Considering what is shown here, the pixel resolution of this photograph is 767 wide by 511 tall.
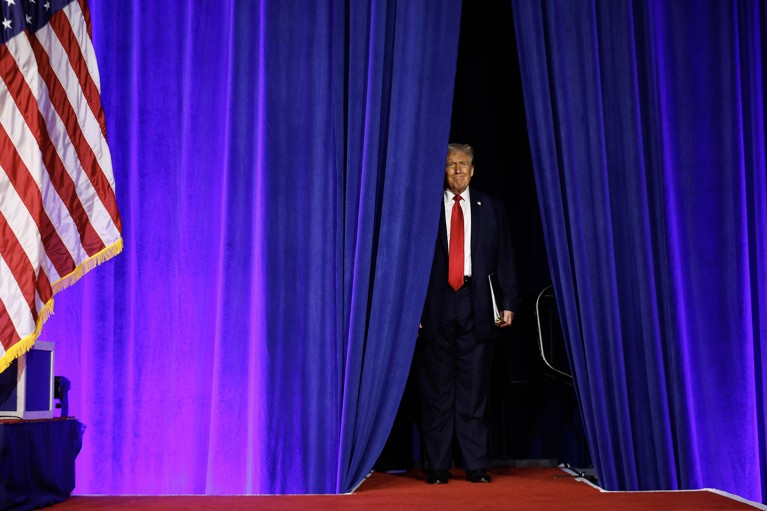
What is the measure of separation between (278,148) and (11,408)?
1.61 metres

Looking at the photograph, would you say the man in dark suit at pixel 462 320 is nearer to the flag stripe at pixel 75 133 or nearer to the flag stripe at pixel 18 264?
the flag stripe at pixel 75 133

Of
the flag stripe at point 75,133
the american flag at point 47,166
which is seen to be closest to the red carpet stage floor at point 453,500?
the american flag at point 47,166

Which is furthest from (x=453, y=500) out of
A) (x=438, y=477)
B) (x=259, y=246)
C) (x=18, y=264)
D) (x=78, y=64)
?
(x=78, y=64)

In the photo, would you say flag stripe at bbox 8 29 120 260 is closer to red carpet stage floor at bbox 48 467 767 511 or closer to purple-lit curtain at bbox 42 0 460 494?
purple-lit curtain at bbox 42 0 460 494

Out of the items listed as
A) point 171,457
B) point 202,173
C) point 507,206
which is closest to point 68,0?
point 202,173

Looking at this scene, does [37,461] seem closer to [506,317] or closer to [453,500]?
[453,500]

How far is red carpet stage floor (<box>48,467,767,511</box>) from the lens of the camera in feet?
11.9

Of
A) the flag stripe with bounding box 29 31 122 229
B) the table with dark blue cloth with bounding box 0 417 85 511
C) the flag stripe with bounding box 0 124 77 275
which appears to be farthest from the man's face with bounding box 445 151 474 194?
the table with dark blue cloth with bounding box 0 417 85 511

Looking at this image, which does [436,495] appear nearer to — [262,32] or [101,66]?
[262,32]

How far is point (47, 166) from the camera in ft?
13.3

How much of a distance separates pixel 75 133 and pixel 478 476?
2.46m

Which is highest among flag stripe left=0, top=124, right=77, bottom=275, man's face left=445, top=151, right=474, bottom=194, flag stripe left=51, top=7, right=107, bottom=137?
flag stripe left=51, top=7, right=107, bottom=137

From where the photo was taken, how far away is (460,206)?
470cm

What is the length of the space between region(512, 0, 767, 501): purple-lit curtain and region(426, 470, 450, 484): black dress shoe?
2.35 ft
